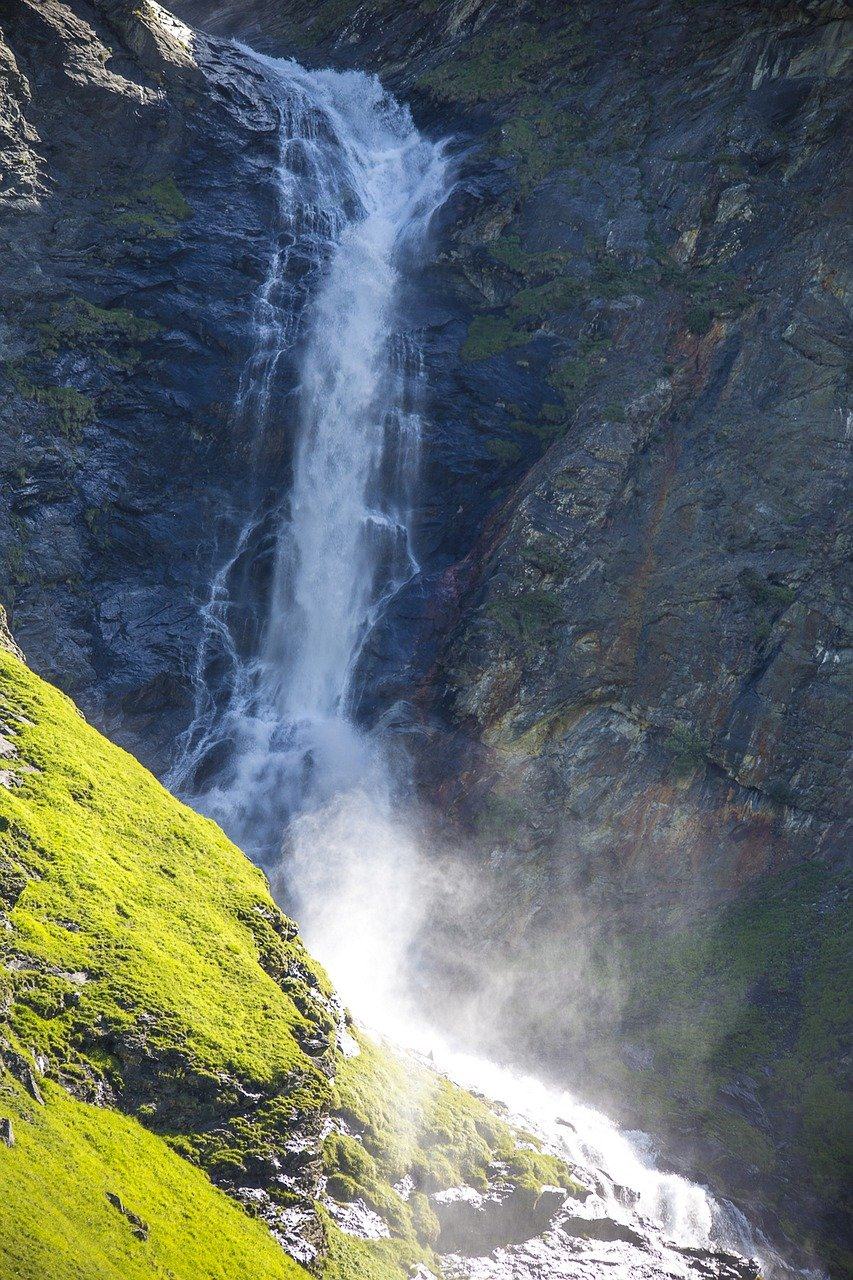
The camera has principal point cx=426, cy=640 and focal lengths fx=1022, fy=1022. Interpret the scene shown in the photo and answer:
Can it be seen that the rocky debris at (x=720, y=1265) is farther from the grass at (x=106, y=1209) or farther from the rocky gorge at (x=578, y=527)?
the grass at (x=106, y=1209)

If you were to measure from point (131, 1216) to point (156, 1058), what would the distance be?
1916mm

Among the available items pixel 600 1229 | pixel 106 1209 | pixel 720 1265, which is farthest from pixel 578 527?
pixel 106 1209

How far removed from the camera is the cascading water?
23.8 metres

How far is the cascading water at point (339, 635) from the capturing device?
23.8m

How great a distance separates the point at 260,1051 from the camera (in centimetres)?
1197

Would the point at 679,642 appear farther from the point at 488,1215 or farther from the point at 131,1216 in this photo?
the point at 131,1216

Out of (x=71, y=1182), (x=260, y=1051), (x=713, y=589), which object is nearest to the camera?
(x=71, y=1182)

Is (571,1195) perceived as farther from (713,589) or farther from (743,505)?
(743,505)

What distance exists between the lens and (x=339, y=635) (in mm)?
30500

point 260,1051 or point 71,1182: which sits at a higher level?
point 260,1051

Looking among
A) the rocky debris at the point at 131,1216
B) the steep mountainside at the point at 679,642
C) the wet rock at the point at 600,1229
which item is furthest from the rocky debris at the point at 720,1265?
the rocky debris at the point at 131,1216

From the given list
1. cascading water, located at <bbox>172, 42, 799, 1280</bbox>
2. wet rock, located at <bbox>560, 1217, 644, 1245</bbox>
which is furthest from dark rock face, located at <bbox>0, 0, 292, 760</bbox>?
wet rock, located at <bbox>560, 1217, 644, 1245</bbox>

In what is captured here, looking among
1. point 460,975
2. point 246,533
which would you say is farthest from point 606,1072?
point 246,533

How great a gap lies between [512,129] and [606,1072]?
32.7 m
